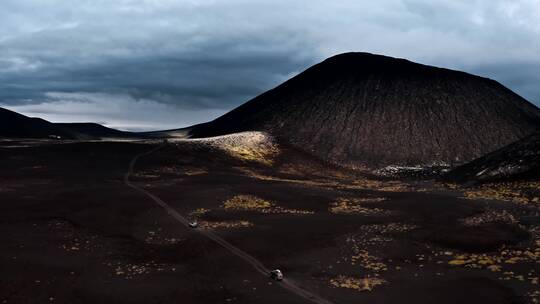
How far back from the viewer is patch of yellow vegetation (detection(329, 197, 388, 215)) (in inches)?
1376

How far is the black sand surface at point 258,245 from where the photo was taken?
61.4 ft

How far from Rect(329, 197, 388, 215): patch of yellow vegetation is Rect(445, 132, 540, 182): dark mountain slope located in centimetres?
1759

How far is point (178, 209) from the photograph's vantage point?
1401 inches

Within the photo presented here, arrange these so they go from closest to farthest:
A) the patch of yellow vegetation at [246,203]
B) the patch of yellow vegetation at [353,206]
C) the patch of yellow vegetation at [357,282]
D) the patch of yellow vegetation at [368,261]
A: the patch of yellow vegetation at [357,282] → the patch of yellow vegetation at [368,261] → the patch of yellow vegetation at [353,206] → the patch of yellow vegetation at [246,203]

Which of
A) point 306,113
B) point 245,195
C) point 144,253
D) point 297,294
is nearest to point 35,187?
point 245,195

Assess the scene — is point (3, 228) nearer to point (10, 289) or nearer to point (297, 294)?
point (10, 289)

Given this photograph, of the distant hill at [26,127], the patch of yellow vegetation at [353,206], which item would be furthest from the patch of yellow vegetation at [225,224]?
the distant hill at [26,127]

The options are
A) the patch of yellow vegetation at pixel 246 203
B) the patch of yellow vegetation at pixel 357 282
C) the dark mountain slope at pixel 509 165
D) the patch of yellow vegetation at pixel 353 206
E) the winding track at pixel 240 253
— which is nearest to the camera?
the winding track at pixel 240 253

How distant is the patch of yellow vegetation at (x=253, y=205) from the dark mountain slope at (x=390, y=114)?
51111mm

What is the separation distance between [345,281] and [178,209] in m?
18.5

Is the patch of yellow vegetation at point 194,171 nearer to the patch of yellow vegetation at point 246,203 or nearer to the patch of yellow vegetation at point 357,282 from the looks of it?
the patch of yellow vegetation at point 246,203

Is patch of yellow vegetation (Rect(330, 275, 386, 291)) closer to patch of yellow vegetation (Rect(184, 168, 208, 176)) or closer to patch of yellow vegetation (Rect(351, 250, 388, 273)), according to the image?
patch of yellow vegetation (Rect(351, 250, 388, 273))

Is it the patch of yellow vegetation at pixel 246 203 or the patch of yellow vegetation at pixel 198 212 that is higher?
the patch of yellow vegetation at pixel 246 203

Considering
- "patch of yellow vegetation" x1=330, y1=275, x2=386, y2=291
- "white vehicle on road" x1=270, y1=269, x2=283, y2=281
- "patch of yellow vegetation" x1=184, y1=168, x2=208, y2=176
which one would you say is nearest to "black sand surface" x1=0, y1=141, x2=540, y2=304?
"patch of yellow vegetation" x1=330, y1=275, x2=386, y2=291
